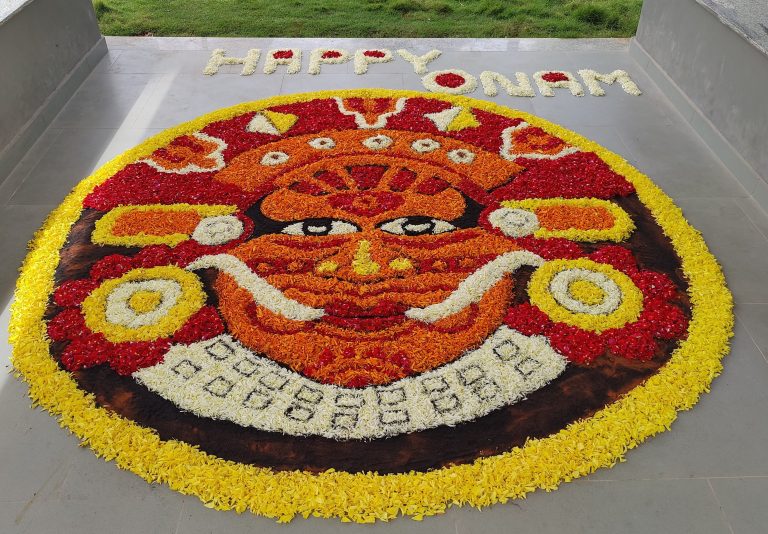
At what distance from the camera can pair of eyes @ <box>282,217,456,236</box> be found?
337cm

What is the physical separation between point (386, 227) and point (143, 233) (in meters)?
1.29

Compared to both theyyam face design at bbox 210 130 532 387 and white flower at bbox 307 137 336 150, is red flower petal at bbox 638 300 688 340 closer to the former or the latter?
theyyam face design at bbox 210 130 532 387

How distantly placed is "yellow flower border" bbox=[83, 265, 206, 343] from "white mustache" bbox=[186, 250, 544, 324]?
12 centimetres

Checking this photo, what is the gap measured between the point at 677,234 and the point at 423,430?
1.90 m

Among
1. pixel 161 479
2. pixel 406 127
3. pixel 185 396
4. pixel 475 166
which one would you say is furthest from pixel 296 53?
pixel 161 479

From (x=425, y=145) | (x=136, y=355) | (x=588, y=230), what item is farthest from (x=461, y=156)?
(x=136, y=355)

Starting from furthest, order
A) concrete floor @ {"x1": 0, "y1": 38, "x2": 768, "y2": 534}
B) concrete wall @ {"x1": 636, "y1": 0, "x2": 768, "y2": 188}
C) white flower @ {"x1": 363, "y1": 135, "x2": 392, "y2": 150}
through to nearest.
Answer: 1. white flower @ {"x1": 363, "y1": 135, "x2": 392, "y2": 150}
2. concrete wall @ {"x1": 636, "y1": 0, "x2": 768, "y2": 188}
3. concrete floor @ {"x1": 0, "y1": 38, "x2": 768, "y2": 534}

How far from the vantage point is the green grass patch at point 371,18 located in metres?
6.04

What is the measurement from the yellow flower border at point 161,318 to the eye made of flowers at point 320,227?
2.00 ft

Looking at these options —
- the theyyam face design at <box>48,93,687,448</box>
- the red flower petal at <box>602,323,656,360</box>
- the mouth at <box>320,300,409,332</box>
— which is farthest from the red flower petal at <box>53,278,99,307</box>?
the red flower petal at <box>602,323,656,360</box>

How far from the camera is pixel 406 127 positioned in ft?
14.3

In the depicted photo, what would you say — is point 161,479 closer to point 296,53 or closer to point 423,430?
point 423,430

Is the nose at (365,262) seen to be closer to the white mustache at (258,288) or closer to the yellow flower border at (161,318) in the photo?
the white mustache at (258,288)

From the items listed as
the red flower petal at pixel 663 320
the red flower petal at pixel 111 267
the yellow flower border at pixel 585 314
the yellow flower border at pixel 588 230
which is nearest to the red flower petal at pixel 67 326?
the red flower petal at pixel 111 267
